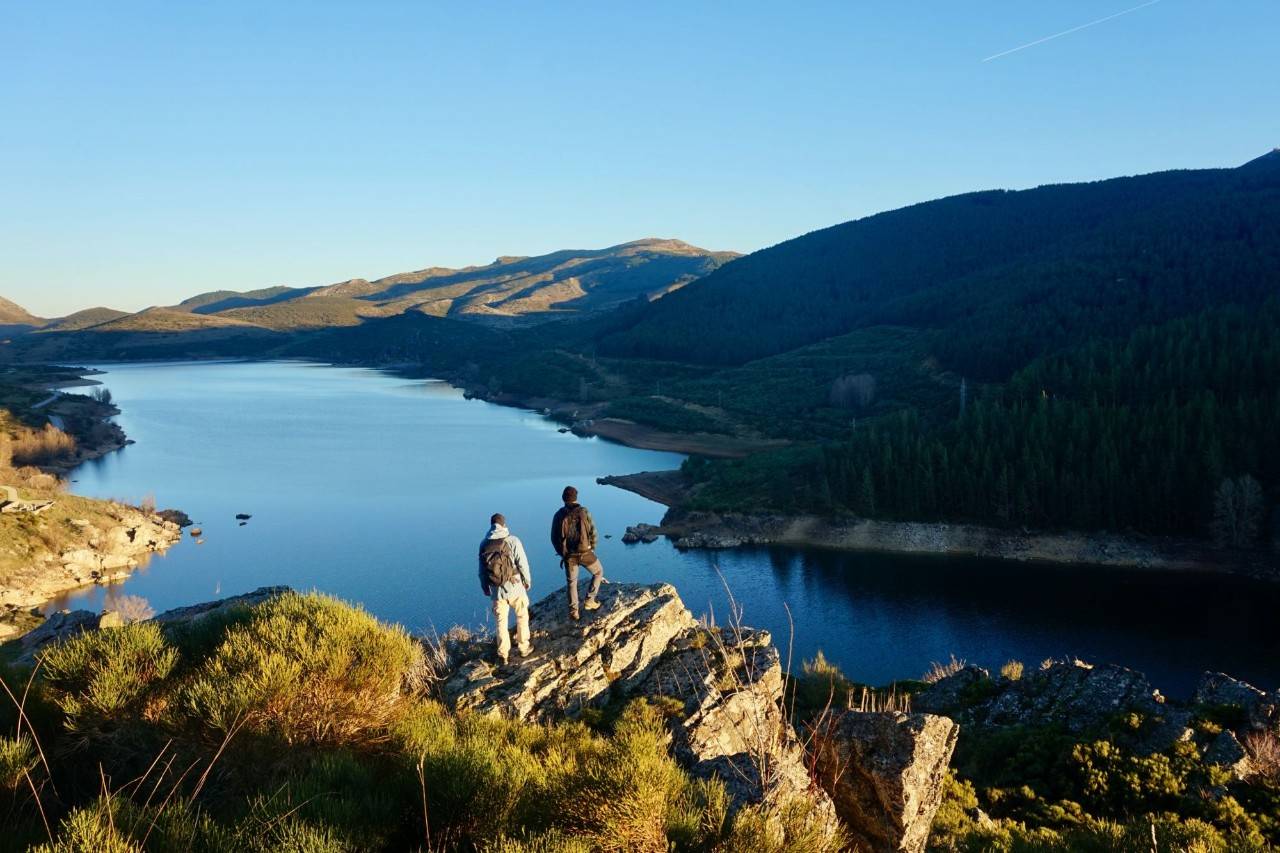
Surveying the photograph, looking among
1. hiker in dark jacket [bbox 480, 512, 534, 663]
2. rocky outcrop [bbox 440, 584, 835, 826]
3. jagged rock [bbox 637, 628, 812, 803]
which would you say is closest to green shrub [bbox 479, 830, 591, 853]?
jagged rock [bbox 637, 628, 812, 803]

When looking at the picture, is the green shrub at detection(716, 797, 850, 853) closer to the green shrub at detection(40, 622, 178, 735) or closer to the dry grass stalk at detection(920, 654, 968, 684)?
the green shrub at detection(40, 622, 178, 735)

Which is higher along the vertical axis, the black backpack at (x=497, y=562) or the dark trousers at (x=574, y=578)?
the black backpack at (x=497, y=562)

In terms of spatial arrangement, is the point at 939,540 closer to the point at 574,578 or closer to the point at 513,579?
the point at 574,578

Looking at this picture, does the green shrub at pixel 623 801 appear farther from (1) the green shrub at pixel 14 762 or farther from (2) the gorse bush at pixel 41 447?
(2) the gorse bush at pixel 41 447

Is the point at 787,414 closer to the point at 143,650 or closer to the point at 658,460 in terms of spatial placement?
the point at 658,460

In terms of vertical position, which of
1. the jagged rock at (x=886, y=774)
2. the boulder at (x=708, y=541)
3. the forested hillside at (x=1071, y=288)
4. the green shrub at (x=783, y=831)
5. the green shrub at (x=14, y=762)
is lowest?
the boulder at (x=708, y=541)

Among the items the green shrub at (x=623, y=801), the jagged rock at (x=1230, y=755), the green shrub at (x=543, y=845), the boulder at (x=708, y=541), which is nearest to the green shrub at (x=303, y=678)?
the green shrub at (x=623, y=801)

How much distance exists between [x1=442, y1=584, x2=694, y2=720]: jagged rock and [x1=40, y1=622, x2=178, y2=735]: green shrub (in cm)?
386

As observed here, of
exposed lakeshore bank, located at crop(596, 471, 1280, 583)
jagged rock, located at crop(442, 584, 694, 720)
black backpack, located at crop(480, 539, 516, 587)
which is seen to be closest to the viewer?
jagged rock, located at crop(442, 584, 694, 720)

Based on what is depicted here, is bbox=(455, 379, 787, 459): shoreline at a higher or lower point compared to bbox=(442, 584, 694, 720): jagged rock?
lower

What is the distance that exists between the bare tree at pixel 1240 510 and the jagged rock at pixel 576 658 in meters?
63.7

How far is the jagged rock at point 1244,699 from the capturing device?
58.4 feet

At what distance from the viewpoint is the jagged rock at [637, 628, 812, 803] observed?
939 centimetres

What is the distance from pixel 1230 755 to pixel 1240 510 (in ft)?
185
